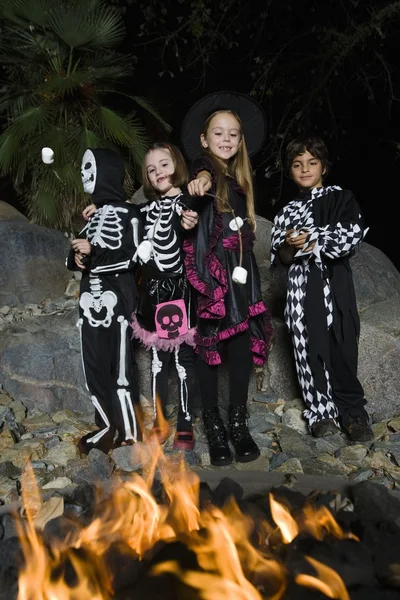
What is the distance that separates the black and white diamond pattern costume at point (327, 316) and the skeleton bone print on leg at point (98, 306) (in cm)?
108

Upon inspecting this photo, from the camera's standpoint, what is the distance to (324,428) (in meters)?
3.44

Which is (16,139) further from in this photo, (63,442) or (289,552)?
(289,552)

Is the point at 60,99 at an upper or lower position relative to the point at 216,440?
upper

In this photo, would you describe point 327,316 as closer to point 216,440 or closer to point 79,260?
point 216,440

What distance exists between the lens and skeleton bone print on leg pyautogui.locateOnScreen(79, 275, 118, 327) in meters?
3.43

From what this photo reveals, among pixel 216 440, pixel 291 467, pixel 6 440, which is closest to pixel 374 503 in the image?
pixel 291 467

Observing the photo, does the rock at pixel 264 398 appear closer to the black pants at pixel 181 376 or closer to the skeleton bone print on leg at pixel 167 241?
the black pants at pixel 181 376

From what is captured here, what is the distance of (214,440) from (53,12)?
489cm

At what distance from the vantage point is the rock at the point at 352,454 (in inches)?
127

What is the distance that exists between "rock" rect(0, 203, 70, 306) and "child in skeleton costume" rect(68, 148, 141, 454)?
7.58 ft

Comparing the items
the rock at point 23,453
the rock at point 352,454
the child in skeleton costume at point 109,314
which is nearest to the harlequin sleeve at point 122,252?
the child in skeleton costume at point 109,314

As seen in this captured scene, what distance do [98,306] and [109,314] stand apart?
0.25ft

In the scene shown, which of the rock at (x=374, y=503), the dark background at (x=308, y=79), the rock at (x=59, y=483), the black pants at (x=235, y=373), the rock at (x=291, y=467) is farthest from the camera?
the dark background at (x=308, y=79)

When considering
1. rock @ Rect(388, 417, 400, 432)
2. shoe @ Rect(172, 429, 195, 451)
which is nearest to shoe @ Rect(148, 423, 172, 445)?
shoe @ Rect(172, 429, 195, 451)
